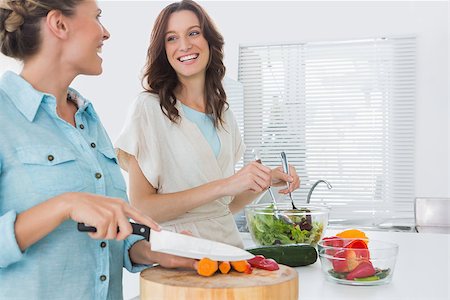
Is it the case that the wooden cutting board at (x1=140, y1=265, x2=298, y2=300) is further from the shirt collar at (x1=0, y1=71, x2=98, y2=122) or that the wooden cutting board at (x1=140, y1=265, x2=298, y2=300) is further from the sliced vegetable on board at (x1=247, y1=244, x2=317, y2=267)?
the sliced vegetable on board at (x1=247, y1=244, x2=317, y2=267)

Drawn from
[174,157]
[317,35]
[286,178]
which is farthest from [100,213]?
[317,35]

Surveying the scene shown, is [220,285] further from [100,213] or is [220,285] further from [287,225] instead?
[287,225]

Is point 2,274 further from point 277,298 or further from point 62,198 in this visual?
point 277,298

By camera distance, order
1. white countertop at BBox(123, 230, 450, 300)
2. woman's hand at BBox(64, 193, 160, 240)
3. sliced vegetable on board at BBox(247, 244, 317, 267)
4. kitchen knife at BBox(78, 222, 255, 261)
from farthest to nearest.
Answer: sliced vegetable on board at BBox(247, 244, 317, 267) → white countertop at BBox(123, 230, 450, 300) → kitchen knife at BBox(78, 222, 255, 261) → woman's hand at BBox(64, 193, 160, 240)

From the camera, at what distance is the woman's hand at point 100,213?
105 cm

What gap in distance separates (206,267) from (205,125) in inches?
37.6

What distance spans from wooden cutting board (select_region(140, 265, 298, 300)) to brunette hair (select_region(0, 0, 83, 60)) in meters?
0.51

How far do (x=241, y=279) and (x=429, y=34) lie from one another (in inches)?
154

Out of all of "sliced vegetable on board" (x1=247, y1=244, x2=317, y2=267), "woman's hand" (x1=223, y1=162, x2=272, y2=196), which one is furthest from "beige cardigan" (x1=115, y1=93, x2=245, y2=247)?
"sliced vegetable on board" (x1=247, y1=244, x2=317, y2=267)

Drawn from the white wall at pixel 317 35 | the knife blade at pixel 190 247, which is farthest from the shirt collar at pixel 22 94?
the white wall at pixel 317 35

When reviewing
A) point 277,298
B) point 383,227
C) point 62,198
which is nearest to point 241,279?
point 277,298

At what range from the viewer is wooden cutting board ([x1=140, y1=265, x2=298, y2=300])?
109 cm

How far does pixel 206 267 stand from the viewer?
1193mm

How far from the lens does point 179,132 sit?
6.54 feet
